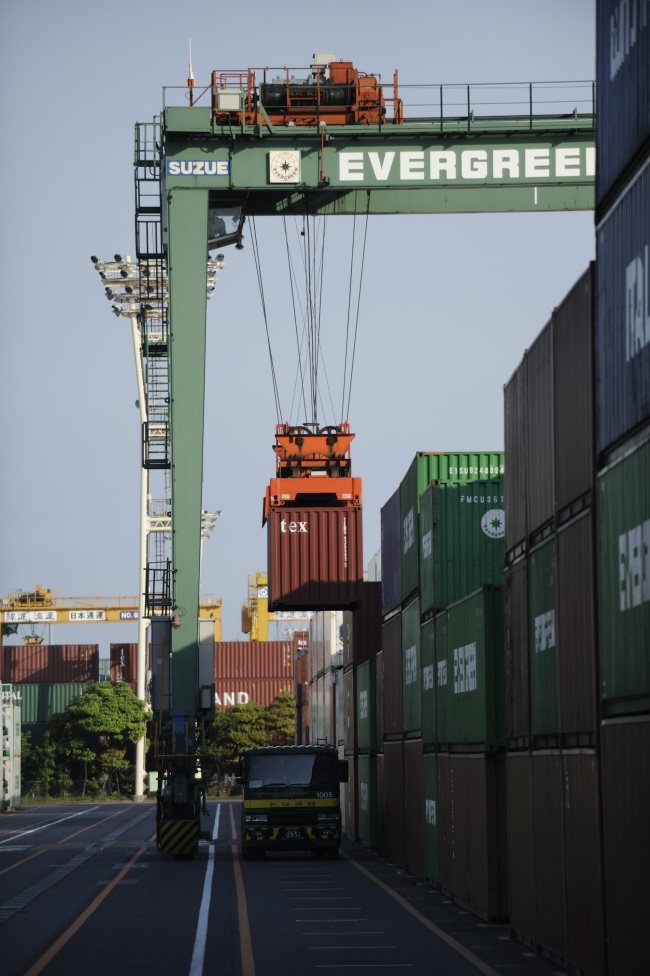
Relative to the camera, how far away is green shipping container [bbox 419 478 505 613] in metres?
23.9

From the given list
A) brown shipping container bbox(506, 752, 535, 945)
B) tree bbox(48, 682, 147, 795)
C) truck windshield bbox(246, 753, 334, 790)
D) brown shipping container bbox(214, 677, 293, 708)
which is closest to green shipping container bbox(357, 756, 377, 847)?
truck windshield bbox(246, 753, 334, 790)

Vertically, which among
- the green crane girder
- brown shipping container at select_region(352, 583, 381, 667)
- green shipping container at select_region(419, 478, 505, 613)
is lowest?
brown shipping container at select_region(352, 583, 381, 667)

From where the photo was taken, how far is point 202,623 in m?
32.3

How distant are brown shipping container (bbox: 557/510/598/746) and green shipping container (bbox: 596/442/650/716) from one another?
45cm

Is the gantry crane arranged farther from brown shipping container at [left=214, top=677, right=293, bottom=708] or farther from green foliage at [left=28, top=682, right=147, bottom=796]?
brown shipping container at [left=214, top=677, right=293, bottom=708]

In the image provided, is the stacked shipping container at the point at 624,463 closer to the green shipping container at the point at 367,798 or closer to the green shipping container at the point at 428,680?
the green shipping container at the point at 428,680

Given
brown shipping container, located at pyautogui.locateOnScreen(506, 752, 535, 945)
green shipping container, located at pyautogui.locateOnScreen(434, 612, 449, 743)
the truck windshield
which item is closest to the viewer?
brown shipping container, located at pyautogui.locateOnScreen(506, 752, 535, 945)

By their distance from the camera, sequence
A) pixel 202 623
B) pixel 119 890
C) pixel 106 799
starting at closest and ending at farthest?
pixel 119 890 < pixel 202 623 < pixel 106 799

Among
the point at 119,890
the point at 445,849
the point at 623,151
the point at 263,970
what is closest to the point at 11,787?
the point at 119,890

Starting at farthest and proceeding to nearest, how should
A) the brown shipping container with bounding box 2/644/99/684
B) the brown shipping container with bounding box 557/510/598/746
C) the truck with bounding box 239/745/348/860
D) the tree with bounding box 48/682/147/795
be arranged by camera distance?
the brown shipping container with bounding box 2/644/99/684 → the tree with bounding box 48/682/147/795 → the truck with bounding box 239/745/348/860 → the brown shipping container with bounding box 557/510/598/746

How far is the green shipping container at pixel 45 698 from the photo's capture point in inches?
3706

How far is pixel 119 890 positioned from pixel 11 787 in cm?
4725

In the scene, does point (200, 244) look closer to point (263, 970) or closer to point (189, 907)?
point (189, 907)

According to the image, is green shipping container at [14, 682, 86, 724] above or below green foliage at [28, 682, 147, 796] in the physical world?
above
